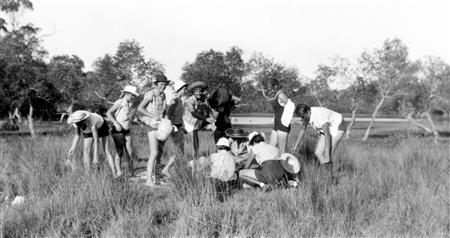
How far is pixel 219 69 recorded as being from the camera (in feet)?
85.8

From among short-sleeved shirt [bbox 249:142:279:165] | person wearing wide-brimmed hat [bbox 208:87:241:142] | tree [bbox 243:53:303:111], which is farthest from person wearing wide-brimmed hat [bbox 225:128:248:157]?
tree [bbox 243:53:303:111]

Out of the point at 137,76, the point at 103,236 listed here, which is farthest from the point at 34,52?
the point at 103,236

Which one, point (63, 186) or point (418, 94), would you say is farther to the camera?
point (418, 94)

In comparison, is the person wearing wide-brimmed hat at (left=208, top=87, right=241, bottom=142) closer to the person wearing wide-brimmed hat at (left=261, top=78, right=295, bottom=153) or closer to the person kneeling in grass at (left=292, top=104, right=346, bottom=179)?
Result: the person wearing wide-brimmed hat at (left=261, top=78, right=295, bottom=153)

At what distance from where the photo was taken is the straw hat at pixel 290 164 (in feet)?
19.0

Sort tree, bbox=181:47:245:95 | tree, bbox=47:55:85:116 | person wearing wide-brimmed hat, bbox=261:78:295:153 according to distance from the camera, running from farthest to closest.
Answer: tree, bbox=47:55:85:116 → tree, bbox=181:47:245:95 → person wearing wide-brimmed hat, bbox=261:78:295:153

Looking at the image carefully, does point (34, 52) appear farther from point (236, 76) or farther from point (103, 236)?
point (103, 236)

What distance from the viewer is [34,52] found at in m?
27.7

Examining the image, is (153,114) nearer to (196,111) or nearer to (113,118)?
(113,118)

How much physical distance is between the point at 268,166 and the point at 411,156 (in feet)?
12.4

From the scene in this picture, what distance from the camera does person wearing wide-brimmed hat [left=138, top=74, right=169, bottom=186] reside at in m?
5.91

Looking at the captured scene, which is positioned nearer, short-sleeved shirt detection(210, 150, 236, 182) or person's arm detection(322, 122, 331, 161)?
short-sleeved shirt detection(210, 150, 236, 182)

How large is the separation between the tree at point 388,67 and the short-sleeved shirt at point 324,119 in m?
29.9

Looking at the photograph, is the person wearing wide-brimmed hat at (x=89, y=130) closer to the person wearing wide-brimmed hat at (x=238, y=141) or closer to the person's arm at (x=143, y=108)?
the person's arm at (x=143, y=108)
